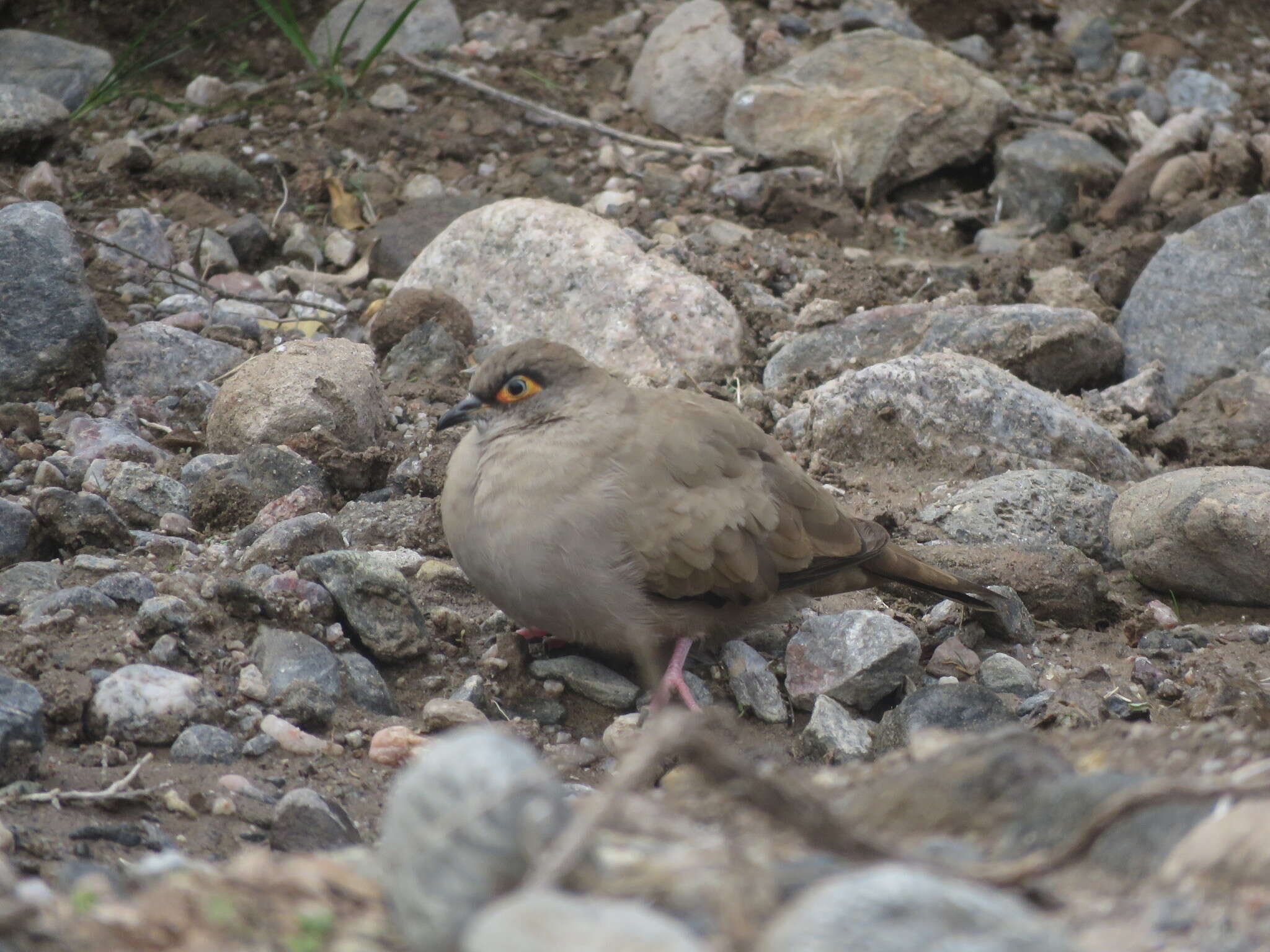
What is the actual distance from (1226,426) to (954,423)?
4.43ft

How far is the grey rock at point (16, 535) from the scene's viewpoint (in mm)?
4520

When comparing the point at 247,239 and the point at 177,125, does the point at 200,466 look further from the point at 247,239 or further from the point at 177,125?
the point at 177,125

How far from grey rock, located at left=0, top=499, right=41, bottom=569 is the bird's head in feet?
4.75

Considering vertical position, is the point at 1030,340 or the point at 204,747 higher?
the point at 204,747

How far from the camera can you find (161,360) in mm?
6293

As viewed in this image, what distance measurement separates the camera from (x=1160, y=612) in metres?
5.28

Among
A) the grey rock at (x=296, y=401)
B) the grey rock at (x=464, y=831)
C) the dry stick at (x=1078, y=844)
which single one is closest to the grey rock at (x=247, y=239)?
the grey rock at (x=296, y=401)

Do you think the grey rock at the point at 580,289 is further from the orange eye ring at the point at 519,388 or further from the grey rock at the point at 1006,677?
the grey rock at the point at 1006,677

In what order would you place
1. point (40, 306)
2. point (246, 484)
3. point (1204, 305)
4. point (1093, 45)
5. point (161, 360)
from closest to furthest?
point (246, 484), point (40, 306), point (161, 360), point (1204, 305), point (1093, 45)

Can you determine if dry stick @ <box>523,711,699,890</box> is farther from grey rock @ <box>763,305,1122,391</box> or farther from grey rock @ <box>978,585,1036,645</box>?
grey rock @ <box>763,305,1122,391</box>

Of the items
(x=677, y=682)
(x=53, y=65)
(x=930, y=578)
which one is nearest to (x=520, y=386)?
(x=677, y=682)

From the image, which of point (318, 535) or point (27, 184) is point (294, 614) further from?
point (27, 184)

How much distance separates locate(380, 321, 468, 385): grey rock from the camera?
21.5ft

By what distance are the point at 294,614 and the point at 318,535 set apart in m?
0.50
